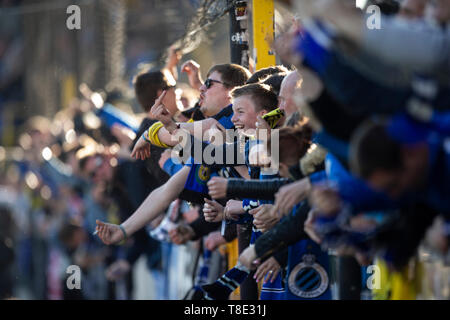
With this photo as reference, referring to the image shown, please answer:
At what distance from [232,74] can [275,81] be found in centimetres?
63

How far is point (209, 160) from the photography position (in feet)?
18.5

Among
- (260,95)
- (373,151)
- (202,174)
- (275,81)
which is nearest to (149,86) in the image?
(202,174)

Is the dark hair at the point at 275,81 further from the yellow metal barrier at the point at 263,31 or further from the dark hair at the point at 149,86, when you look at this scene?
the dark hair at the point at 149,86

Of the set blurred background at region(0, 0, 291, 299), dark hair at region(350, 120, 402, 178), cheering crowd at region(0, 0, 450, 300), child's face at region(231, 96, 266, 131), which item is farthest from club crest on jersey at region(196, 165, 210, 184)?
dark hair at region(350, 120, 402, 178)

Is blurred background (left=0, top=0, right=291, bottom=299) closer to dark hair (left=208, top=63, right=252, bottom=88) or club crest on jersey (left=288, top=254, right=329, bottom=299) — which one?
dark hair (left=208, top=63, right=252, bottom=88)

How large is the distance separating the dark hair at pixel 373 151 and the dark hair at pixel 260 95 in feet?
7.06

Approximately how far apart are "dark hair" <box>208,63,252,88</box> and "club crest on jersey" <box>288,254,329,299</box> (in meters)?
1.65

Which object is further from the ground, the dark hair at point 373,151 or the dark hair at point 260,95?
the dark hair at point 260,95

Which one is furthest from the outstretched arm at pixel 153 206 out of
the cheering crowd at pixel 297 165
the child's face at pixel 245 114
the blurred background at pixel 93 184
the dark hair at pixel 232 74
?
the blurred background at pixel 93 184

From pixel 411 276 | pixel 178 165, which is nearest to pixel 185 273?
pixel 178 165

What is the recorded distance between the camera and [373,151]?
3377 mm

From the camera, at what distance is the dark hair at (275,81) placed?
227 inches

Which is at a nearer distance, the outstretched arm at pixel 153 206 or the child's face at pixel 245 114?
the child's face at pixel 245 114

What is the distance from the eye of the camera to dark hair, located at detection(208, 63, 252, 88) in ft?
20.9
